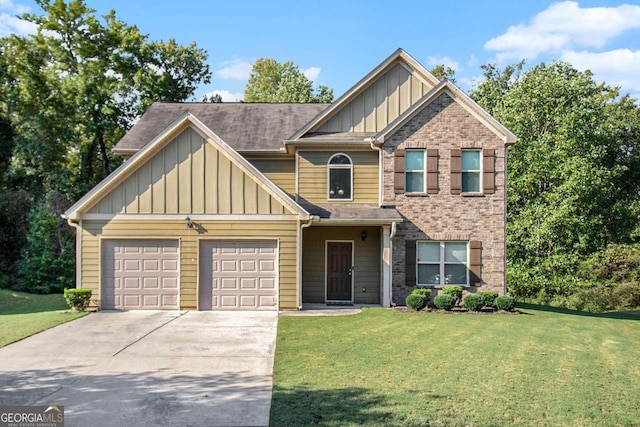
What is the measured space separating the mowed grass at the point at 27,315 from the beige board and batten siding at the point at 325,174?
25.5 ft

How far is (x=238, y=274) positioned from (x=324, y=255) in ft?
10.5

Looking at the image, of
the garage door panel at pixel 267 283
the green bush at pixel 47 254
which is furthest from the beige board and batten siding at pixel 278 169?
the green bush at pixel 47 254

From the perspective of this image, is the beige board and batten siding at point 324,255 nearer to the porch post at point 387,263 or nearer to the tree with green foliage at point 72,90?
the porch post at point 387,263

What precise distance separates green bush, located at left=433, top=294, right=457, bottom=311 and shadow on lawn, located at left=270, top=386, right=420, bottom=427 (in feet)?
26.7

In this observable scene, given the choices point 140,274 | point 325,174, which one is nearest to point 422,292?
point 325,174

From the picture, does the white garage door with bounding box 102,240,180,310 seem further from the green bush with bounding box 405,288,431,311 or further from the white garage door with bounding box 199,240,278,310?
the green bush with bounding box 405,288,431,311

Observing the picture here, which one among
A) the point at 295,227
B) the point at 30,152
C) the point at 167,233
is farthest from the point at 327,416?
Result: the point at 30,152

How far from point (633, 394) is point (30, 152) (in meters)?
26.7

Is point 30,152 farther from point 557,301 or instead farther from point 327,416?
point 557,301

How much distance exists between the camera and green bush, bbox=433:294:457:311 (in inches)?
587

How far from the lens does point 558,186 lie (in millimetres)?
25438

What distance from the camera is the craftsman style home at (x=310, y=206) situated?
15.0m

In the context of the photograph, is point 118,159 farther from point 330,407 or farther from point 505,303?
point 330,407

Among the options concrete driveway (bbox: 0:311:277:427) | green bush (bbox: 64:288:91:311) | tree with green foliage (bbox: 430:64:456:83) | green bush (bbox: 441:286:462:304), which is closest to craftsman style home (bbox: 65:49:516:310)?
green bush (bbox: 64:288:91:311)
